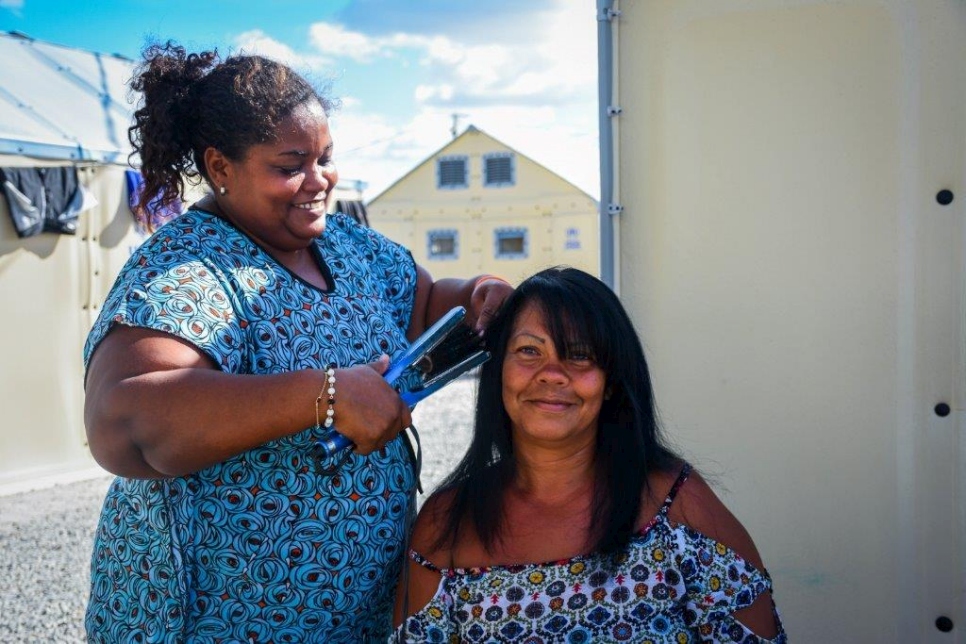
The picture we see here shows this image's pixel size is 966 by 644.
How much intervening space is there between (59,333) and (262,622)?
20.4 feet

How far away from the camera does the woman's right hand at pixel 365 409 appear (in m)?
1.62

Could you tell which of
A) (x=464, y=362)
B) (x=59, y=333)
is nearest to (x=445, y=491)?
(x=464, y=362)

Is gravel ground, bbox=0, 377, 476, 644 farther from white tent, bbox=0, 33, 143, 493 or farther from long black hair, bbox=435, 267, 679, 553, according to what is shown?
long black hair, bbox=435, 267, 679, 553

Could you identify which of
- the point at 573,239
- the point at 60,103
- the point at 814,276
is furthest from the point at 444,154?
the point at 814,276

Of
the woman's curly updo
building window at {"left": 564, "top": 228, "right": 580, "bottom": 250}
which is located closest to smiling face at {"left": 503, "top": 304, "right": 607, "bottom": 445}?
the woman's curly updo

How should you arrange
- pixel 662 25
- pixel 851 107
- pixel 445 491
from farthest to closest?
pixel 662 25, pixel 851 107, pixel 445 491

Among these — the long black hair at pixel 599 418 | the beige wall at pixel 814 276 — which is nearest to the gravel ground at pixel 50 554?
the beige wall at pixel 814 276

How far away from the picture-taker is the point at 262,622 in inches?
72.9

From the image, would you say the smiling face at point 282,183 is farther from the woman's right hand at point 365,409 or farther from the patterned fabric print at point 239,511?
the woman's right hand at point 365,409

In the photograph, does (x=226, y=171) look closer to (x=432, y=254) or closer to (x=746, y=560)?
(x=746, y=560)

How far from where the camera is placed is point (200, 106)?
1.97 m

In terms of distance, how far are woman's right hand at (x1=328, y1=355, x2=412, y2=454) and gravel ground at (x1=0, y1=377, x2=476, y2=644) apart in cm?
194

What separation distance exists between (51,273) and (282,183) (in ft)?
19.9

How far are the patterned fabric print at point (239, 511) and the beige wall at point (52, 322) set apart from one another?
569 cm
